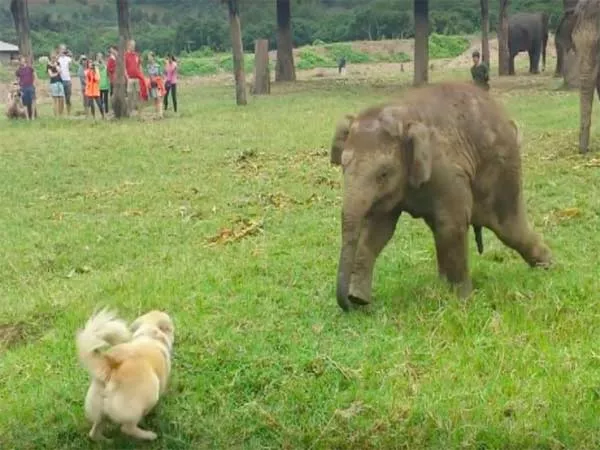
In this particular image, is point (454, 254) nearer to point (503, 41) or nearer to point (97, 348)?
point (97, 348)

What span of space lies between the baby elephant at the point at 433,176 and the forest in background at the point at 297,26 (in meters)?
38.1

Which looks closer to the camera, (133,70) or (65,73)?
(133,70)

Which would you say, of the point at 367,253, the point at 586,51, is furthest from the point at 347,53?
the point at 367,253

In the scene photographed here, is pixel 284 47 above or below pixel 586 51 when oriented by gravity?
below

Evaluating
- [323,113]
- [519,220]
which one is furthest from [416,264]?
[323,113]

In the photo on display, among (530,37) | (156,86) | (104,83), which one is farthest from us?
(530,37)

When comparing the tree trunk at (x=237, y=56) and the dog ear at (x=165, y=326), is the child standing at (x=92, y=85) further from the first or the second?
the dog ear at (x=165, y=326)

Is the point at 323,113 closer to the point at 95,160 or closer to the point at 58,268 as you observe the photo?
the point at 95,160

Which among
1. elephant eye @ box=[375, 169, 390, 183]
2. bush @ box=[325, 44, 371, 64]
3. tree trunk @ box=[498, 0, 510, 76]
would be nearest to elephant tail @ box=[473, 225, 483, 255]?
elephant eye @ box=[375, 169, 390, 183]

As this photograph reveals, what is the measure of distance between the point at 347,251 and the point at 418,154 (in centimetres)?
64

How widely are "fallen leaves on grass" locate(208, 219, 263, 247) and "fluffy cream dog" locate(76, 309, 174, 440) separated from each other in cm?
338

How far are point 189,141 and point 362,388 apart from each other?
10919mm

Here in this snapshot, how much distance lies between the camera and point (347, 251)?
5316 millimetres

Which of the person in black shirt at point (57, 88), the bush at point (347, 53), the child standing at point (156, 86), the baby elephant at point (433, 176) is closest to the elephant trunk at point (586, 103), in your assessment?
the baby elephant at point (433, 176)
